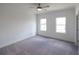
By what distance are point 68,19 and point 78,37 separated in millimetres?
1254

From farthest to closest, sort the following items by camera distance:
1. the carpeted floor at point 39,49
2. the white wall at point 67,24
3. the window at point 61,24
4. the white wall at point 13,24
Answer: the window at point 61,24 < the white wall at point 67,24 < the white wall at point 13,24 < the carpeted floor at point 39,49

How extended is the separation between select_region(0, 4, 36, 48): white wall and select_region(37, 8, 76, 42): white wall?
1225 millimetres

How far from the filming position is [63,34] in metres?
4.61

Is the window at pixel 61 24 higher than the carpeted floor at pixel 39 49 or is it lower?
higher

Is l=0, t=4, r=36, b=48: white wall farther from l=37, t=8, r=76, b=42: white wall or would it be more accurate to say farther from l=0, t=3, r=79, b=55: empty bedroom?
l=37, t=8, r=76, b=42: white wall

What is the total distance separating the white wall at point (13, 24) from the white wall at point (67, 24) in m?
1.23

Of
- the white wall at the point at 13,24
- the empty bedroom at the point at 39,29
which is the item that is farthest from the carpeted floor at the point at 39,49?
the white wall at the point at 13,24

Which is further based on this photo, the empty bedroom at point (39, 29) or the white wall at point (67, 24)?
the white wall at point (67, 24)

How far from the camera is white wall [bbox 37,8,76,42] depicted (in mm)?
4168

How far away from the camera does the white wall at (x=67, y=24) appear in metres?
4.17

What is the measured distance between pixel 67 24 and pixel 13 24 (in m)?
3.17

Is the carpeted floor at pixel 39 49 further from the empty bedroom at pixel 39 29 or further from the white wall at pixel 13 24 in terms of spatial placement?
the white wall at pixel 13 24

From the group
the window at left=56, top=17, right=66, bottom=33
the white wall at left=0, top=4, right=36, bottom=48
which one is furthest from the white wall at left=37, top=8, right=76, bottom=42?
the white wall at left=0, top=4, right=36, bottom=48

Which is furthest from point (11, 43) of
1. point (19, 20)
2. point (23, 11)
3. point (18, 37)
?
point (23, 11)
